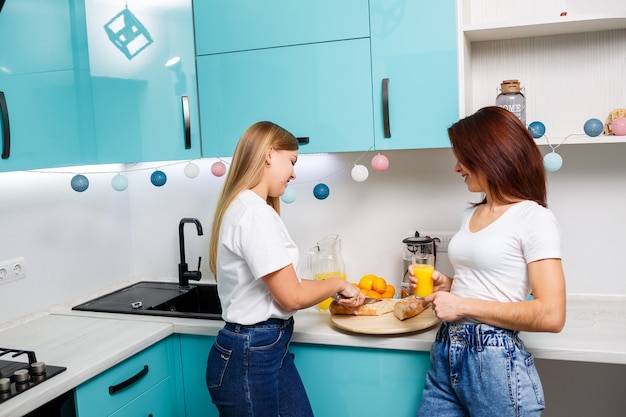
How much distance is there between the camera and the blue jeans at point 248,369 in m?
1.71

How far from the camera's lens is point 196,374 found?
215 centimetres

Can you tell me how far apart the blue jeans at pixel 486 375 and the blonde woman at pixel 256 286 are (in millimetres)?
412

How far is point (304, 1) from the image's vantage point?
211 centimetres

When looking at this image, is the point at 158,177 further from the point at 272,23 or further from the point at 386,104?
the point at 386,104

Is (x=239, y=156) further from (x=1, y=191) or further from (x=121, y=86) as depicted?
(x=1, y=191)

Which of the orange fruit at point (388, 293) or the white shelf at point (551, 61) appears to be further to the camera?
the orange fruit at point (388, 293)

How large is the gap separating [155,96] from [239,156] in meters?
0.74

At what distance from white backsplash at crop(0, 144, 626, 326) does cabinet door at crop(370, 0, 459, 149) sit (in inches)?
13.9

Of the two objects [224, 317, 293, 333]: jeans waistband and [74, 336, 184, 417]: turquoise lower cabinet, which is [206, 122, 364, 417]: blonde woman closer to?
[224, 317, 293, 333]: jeans waistband

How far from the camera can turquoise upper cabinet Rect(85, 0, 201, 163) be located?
229 centimetres

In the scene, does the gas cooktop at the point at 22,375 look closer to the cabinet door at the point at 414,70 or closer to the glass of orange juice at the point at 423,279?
the glass of orange juice at the point at 423,279

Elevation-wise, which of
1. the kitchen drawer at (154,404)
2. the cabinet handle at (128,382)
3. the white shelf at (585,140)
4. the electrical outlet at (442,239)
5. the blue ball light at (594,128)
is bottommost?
the kitchen drawer at (154,404)

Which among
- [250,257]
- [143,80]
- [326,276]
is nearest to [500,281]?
[250,257]

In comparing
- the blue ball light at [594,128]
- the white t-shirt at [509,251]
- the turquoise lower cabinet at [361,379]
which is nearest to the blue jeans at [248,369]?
the turquoise lower cabinet at [361,379]
